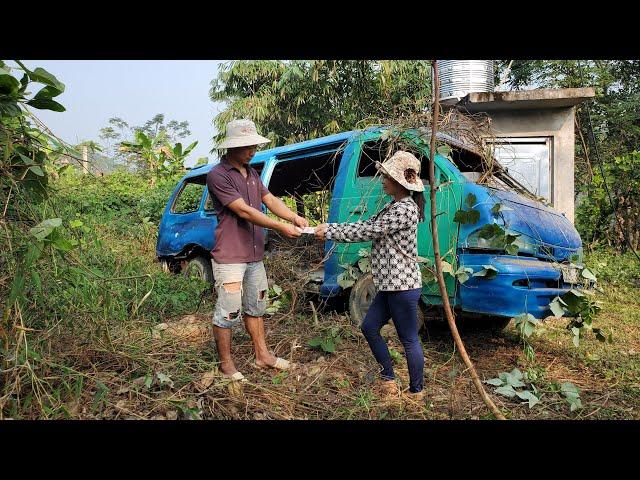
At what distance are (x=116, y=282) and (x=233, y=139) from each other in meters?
2.26

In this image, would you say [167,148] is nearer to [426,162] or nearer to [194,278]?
[194,278]

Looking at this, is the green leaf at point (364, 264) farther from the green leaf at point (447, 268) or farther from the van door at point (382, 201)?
the green leaf at point (447, 268)

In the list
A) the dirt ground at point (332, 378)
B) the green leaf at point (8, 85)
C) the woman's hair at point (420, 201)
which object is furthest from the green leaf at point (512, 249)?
the green leaf at point (8, 85)

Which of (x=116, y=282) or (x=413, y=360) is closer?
(x=413, y=360)

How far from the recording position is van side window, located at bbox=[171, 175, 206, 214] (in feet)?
25.1

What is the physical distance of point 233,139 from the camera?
3773 mm

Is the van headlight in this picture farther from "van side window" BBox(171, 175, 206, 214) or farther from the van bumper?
"van side window" BBox(171, 175, 206, 214)

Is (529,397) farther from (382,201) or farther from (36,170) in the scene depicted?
(36,170)

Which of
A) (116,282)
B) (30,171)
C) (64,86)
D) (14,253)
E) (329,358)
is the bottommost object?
(329,358)

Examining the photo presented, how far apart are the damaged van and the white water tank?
3706 mm

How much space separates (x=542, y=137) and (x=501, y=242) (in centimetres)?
521

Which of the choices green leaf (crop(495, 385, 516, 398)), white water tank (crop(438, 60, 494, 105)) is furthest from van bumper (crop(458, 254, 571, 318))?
white water tank (crop(438, 60, 494, 105))

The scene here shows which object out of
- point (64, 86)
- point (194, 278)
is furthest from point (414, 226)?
point (194, 278)

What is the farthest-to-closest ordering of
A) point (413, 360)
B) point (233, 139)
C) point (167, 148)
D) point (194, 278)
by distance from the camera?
point (167, 148) < point (194, 278) < point (233, 139) < point (413, 360)
